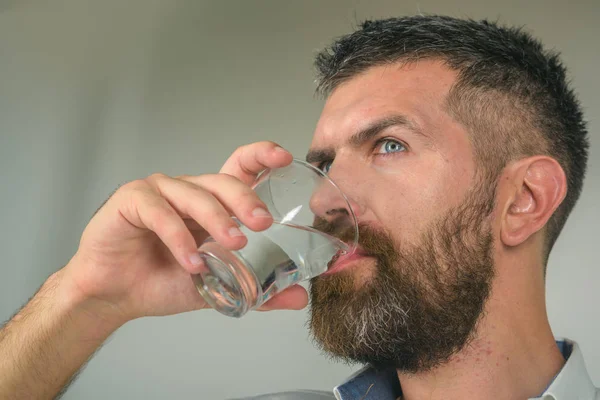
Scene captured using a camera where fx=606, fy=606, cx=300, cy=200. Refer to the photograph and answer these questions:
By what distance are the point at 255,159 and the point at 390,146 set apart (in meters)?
0.28

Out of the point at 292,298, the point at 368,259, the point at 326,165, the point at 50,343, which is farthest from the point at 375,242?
the point at 50,343

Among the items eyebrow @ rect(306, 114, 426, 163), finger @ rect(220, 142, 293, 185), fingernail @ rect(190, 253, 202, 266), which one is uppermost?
eyebrow @ rect(306, 114, 426, 163)

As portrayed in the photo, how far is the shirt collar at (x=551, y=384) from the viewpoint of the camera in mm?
1134

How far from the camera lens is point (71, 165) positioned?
2344mm

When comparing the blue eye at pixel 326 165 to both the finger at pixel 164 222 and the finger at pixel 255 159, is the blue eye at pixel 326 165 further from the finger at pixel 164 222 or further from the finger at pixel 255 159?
the finger at pixel 164 222

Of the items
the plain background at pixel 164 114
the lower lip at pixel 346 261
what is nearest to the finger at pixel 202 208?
the lower lip at pixel 346 261

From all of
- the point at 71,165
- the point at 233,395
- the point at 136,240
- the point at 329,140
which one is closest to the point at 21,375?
the point at 136,240

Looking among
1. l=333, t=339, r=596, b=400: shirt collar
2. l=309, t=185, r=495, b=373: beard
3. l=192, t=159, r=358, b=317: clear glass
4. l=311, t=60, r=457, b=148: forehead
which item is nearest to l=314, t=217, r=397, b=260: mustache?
l=309, t=185, r=495, b=373: beard

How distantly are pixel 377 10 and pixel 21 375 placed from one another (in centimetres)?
177

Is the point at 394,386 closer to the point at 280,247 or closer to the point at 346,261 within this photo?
the point at 346,261

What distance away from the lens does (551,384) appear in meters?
1.13

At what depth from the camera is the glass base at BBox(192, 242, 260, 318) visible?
774 millimetres

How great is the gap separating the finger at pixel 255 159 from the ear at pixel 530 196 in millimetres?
495

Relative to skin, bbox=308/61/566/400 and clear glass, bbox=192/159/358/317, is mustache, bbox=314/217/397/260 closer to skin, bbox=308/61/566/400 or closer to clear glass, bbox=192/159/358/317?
skin, bbox=308/61/566/400
